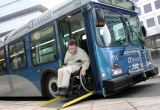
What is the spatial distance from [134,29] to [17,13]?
54.0m

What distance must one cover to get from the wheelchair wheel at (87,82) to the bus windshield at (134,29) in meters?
1.72

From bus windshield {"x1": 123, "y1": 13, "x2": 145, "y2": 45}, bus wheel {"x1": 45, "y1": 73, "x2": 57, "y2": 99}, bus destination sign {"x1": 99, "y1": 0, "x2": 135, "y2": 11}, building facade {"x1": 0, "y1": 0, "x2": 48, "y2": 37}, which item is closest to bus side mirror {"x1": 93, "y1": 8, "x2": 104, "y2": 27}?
bus destination sign {"x1": 99, "y1": 0, "x2": 135, "y2": 11}

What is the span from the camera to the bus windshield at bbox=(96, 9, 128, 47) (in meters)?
4.25

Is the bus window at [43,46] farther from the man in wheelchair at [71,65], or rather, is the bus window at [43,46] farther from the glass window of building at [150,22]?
the glass window of building at [150,22]

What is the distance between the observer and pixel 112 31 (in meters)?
4.48

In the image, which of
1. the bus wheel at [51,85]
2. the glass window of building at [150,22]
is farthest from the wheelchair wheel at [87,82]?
the glass window of building at [150,22]

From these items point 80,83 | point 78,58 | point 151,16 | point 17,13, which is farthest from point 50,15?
point 17,13

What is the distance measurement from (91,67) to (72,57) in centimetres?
71

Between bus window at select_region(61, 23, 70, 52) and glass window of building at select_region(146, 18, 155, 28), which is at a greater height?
glass window of building at select_region(146, 18, 155, 28)

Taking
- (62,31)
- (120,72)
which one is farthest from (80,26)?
(120,72)

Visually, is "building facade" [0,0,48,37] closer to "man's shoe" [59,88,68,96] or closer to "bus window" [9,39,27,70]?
"bus window" [9,39,27,70]

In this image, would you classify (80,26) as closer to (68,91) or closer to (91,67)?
(91,67)

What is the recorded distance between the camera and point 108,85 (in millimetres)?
3920

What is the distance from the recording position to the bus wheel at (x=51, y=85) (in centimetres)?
528
